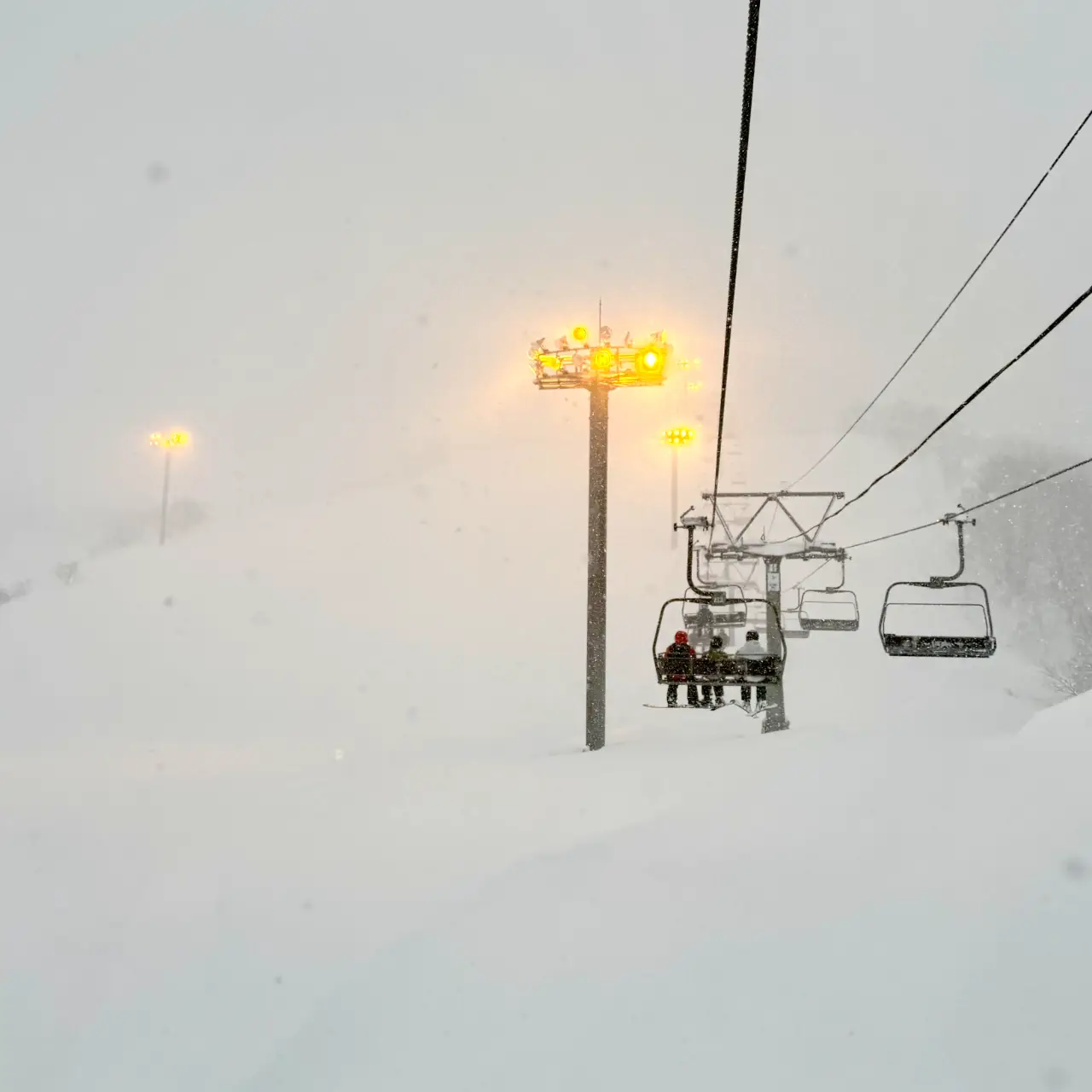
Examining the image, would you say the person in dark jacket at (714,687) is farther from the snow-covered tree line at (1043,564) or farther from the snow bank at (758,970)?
the snow-covered tree line at (1043,564)

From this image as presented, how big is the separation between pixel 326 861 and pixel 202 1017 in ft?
7.83

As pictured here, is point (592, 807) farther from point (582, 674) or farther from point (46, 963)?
point (582, 674)

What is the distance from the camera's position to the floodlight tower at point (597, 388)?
1411cm

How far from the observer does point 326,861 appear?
26.0ft

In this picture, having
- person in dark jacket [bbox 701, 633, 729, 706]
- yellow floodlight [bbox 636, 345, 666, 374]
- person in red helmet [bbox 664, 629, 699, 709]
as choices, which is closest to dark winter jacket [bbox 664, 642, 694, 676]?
person in red helmet [bbox 664, 629, 699, 709]

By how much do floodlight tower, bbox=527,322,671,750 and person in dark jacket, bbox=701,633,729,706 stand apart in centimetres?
287

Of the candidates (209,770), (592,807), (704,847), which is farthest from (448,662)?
(704,847)

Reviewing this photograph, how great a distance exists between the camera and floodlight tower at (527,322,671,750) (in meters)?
14.1

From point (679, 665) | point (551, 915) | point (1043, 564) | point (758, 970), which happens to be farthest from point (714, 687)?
point (1043, 564)

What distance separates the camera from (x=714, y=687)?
10.5m

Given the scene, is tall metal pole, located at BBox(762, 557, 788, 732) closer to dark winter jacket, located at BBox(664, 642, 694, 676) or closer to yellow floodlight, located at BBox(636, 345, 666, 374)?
yellow floodlight, located at BBox(636, 345, 666, 374)

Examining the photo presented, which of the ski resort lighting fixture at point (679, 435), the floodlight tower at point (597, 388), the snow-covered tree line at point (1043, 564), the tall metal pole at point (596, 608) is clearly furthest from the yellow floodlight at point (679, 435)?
the tall metal pole at point (596, 608)

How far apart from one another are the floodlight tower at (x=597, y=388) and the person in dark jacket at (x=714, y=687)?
2872mm

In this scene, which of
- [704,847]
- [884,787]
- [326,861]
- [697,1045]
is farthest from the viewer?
[884,787]
